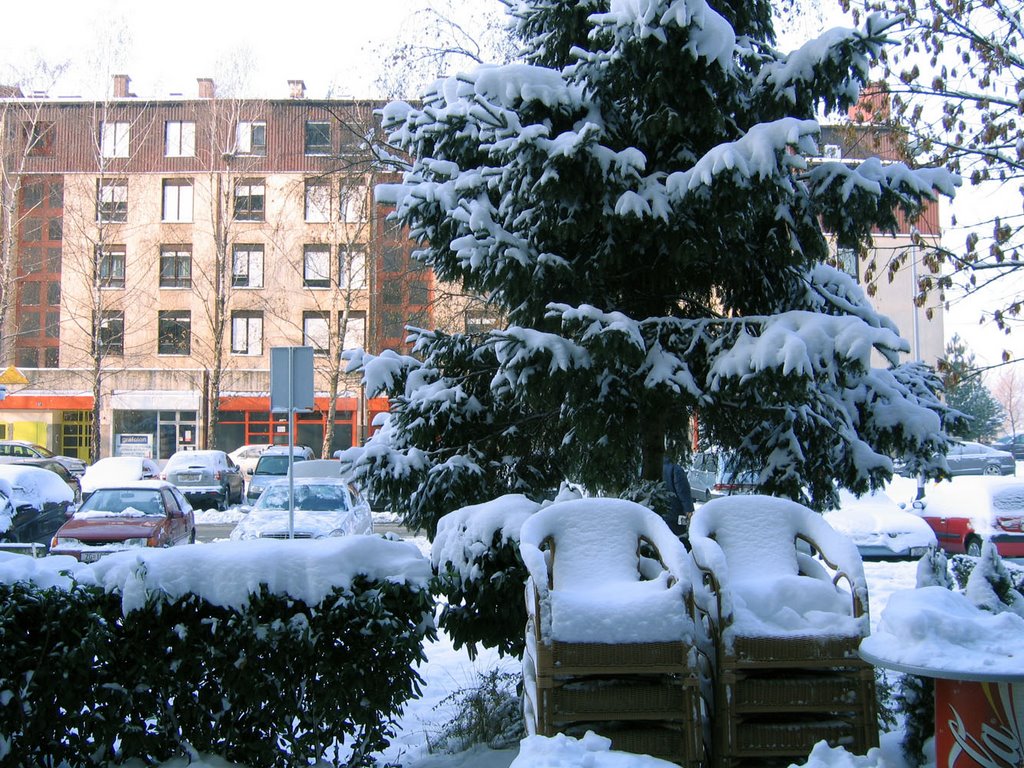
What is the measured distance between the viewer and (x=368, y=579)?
446 cm

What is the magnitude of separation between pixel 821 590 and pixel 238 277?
3867cm

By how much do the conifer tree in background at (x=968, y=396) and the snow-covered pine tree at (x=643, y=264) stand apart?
55cm

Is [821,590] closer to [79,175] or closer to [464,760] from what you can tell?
[464,760]

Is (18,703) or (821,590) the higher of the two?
(821,590)

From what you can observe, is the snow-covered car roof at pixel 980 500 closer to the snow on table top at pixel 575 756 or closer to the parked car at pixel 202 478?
the snow on table top at pixel 575 756

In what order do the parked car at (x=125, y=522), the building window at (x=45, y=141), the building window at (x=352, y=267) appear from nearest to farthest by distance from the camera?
the parked car at (x=125, y=522) < the building window at (x=352, y=267) < the building window at (x=45, y=141)

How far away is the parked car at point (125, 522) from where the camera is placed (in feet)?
43.0

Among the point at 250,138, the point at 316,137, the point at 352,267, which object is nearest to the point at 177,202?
the point at 250,138

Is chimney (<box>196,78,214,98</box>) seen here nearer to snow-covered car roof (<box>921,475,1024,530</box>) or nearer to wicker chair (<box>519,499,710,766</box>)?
snow-covered car roof (<box>921,475,1024,530</box>)

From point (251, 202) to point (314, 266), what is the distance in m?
3.81

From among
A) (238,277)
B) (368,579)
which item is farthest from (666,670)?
(238,277)

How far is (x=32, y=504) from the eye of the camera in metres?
14.7

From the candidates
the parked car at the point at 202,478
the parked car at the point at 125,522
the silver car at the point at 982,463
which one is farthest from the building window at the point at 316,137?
the silver car at the point at 982,463

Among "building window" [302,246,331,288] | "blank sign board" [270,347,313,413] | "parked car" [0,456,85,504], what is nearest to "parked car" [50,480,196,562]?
"blank sign board" [270,347,313,413]
